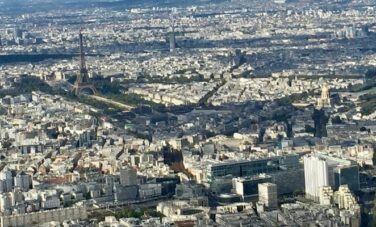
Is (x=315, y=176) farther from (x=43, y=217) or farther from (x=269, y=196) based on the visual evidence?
(x=43, y=217)

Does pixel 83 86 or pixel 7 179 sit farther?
pixel 83 86

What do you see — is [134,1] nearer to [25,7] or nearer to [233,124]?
[25,7]

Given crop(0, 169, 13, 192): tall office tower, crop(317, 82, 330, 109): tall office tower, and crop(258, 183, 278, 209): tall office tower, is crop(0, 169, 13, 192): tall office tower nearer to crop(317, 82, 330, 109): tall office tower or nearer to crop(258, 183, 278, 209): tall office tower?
crop(258, 183, 278, 209): tall office tower

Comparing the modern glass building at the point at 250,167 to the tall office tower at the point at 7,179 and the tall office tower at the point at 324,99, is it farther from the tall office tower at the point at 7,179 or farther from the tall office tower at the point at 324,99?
the tall office tower at the point at 324,99

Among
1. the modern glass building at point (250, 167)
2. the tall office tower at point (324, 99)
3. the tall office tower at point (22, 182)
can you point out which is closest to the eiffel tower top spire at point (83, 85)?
the tall office tower at point (324, 99)

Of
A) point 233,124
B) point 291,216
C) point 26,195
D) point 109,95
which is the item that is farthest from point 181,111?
point 291,216

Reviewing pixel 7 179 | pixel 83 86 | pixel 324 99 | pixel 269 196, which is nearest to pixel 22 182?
pixel 7 179
